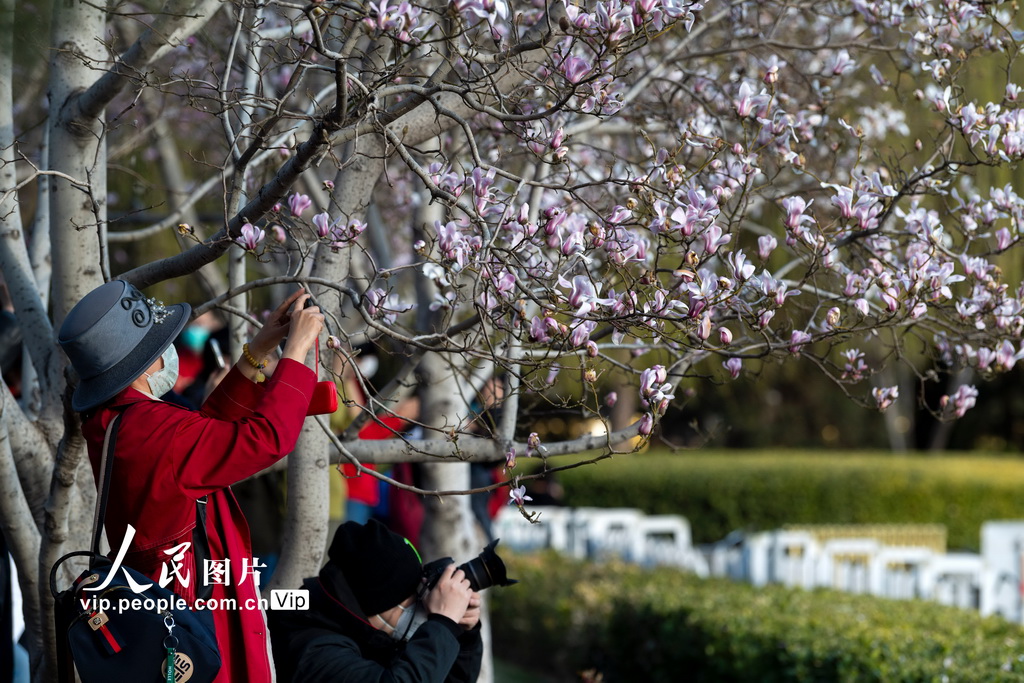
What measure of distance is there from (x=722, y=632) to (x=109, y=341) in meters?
3.36

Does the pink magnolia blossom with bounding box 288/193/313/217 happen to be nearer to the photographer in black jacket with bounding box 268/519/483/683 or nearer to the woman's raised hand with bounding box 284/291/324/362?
the woman's raised hand with bounding box 284/291/324/362

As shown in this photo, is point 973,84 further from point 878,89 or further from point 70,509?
point 70,509

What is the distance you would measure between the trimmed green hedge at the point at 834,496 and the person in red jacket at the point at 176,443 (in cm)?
1098

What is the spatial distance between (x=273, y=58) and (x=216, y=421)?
1197 millimetres

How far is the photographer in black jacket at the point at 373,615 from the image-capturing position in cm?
242

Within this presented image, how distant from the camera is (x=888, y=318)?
2.76m

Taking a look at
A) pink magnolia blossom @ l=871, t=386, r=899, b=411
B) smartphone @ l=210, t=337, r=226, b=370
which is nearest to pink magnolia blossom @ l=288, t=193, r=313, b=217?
smartphone @ l=210, t=337, r=226, b=370

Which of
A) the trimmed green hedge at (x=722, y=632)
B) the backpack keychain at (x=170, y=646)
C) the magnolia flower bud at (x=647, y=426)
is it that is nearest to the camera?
the backpack keychain at (x=170, y=646)

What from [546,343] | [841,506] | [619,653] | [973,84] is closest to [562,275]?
[546,343]

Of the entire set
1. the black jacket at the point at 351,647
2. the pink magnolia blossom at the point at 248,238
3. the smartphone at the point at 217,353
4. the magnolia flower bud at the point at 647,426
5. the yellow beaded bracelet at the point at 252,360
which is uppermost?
the pink magnolia blossom at the point at 248,238

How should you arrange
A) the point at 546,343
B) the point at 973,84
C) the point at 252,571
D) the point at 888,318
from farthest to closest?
the point at 973,84 < the point at 888,318 < the point at 546,343 < the point at 252,571
